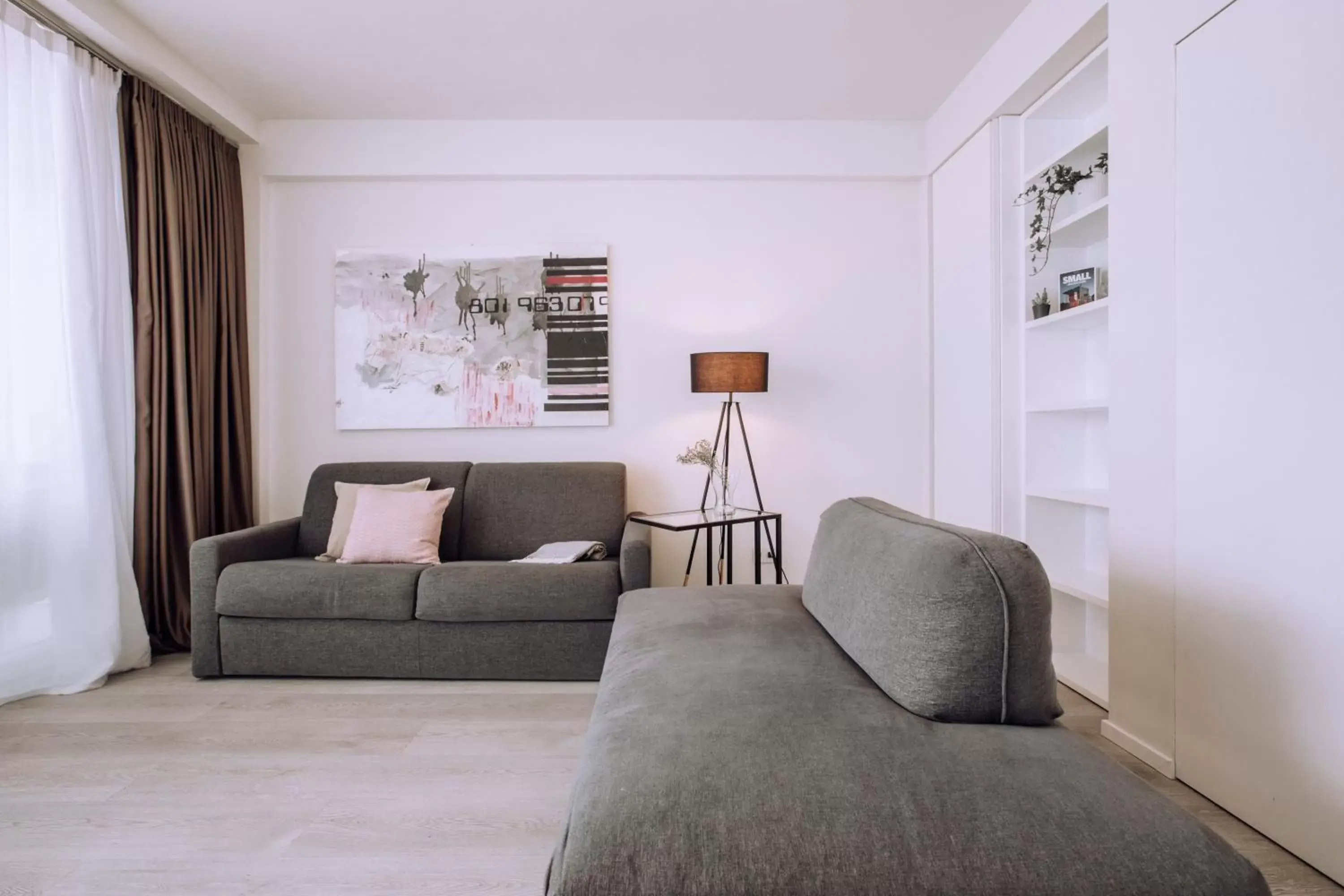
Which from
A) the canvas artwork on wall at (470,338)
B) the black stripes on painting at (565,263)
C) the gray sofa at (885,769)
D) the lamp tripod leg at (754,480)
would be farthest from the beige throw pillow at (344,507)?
the gray sofa at (885,769)

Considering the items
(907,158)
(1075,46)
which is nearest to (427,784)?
(1075,46)

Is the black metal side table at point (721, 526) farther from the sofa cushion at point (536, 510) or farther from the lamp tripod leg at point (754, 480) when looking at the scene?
the sofa cushion at point (536, 510)

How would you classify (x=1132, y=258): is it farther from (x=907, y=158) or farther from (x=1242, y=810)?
(x=907, y=158)

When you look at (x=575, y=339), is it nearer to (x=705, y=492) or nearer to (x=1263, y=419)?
(x=705, y=492)

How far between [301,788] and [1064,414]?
3115 mm

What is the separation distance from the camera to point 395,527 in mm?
3129

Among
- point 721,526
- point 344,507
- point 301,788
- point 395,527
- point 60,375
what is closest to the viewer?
point 301,788

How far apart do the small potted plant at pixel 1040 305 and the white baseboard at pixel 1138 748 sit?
160cm

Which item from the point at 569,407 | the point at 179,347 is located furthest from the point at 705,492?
the point at 179,347

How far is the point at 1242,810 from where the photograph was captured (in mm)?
1765

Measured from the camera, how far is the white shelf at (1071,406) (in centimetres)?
260

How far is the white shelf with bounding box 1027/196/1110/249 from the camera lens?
2.56 m

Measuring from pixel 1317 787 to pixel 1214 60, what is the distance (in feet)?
5.76

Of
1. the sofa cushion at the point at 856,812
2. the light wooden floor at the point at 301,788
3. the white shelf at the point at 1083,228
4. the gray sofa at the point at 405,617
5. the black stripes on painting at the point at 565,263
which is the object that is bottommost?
the light wooden floor at the point at 301,788
